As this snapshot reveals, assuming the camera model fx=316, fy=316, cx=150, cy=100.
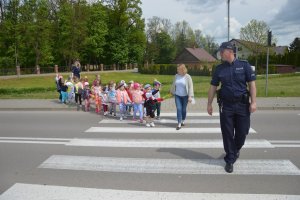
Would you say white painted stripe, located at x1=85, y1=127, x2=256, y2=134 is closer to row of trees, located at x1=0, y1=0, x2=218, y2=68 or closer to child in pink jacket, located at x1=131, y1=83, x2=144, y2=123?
child in pink jacket, located at x1=131, y1=83, x2=144, y2=123

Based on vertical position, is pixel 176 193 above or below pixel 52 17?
below

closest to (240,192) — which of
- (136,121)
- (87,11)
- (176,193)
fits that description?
(176,193)

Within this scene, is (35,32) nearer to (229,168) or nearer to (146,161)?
(146,161)

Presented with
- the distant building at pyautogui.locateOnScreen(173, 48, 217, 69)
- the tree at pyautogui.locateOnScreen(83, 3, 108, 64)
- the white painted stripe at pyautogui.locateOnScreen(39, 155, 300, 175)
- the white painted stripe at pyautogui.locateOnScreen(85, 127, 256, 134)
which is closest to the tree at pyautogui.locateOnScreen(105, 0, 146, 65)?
the tree at pyautogui.locateOnScreen(83, 3, 108, 64)

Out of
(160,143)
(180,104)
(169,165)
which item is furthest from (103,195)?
(180,104)

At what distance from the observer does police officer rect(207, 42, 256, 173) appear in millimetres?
4992

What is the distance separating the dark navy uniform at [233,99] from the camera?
4.99 meters

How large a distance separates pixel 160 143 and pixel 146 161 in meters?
1.34

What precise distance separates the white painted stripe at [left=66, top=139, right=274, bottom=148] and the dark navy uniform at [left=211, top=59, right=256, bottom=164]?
1570mm

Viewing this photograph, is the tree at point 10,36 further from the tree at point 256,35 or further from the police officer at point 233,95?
the police officer at point 233,95

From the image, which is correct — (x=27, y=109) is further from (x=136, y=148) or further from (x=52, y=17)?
(x=52, y=17)

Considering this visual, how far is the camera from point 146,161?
5816 millimetres

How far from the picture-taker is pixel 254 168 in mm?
5250

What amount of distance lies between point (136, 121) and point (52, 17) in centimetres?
5773
